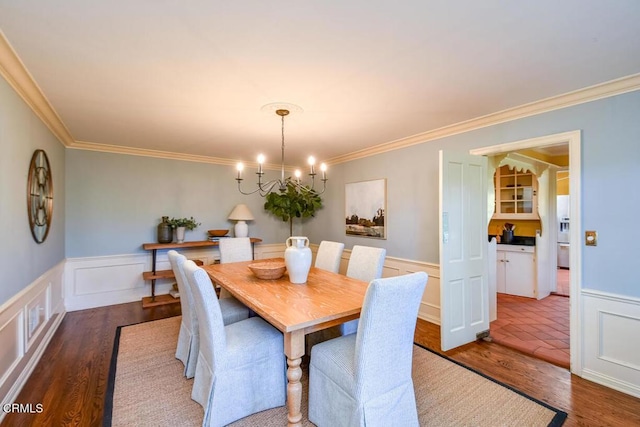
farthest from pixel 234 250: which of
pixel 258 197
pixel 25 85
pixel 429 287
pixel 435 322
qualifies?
pixel 435 322

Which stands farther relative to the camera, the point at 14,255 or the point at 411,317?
the point at 14,255

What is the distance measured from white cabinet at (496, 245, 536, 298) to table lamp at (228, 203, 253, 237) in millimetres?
4246

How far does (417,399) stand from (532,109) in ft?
8.49

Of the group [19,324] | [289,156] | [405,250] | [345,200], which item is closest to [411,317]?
[405,250]

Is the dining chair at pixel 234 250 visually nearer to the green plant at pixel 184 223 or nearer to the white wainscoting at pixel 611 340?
the green plant at pixel 184 223

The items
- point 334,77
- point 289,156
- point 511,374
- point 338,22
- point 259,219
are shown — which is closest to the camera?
point 338,22

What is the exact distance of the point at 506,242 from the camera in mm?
4777

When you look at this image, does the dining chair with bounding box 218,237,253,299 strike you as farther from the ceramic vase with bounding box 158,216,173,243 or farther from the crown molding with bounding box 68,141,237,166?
the crown molding with bounding box 68,141,237,166

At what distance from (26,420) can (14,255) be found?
1107mm

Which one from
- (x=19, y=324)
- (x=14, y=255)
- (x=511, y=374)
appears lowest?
(x=511, y=374)

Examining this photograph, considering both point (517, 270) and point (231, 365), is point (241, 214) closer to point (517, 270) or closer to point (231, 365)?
point (231, 365)

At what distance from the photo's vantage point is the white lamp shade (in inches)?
189

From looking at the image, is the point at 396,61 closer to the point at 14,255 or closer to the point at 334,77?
the point at 334,77

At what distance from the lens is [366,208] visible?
426cm
